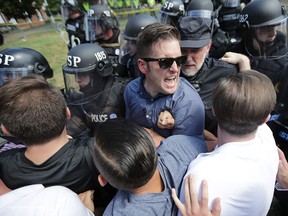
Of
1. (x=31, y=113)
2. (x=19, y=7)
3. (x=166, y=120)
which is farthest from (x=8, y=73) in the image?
(x=19, y=7)

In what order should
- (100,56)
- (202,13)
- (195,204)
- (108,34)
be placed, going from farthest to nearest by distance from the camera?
1. (108,34)
2. (202,13)
3. (100,56)
4. (195,204)

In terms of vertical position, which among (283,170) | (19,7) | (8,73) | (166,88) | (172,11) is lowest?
(19,7)

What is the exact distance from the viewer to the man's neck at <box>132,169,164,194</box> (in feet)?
3.92

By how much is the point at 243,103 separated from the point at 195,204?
542 mm

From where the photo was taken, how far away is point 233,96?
127 centimetres

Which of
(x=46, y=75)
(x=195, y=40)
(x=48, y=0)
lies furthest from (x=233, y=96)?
(x=48, y=0)

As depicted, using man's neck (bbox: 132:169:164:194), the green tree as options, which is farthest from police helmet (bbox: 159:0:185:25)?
the green tree

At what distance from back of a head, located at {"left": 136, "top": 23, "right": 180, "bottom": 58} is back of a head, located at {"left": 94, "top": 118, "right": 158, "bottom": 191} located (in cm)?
87

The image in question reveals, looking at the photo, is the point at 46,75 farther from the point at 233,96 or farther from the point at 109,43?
the point at 233,96

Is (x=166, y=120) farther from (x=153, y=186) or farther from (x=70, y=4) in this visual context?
(x=70, y=4)

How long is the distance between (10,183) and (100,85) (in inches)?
52.3

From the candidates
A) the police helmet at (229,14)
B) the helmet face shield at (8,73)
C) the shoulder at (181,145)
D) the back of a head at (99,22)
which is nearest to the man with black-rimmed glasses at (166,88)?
the shoulder at (181,145)

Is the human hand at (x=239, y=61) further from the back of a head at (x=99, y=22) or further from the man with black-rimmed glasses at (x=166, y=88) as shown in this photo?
the back of a head at (x=99, y=22)

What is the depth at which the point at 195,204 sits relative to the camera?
1090 millimetres
